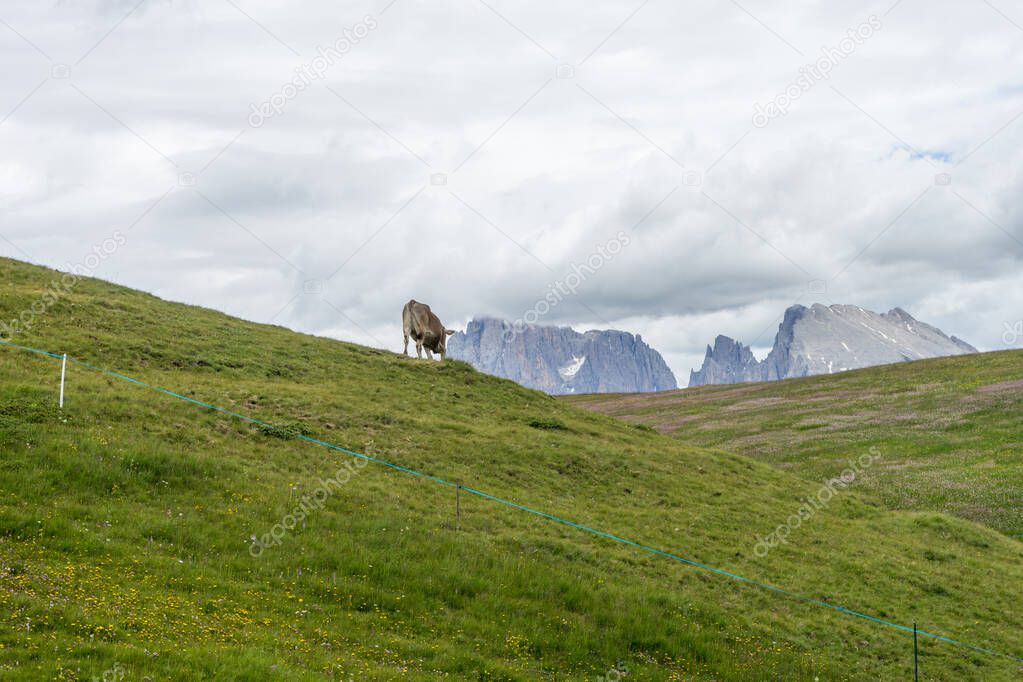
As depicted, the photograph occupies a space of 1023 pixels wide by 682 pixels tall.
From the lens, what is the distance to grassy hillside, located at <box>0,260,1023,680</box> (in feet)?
45.2

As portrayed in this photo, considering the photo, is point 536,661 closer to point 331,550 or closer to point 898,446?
point 331,550

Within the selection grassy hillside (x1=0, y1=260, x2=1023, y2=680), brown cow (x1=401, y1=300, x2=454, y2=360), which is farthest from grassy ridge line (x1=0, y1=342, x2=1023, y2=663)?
brown cow (x1=401, y1=300, x2=454, y2=360)

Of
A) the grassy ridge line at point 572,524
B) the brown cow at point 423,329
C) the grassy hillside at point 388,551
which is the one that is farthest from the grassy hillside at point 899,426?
the brown cow at point 423,329

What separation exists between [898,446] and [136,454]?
148ft

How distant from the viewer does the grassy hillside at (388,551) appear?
1379cm

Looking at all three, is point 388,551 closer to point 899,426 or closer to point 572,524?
point 572,524

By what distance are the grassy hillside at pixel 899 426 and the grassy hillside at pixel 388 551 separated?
6443 mm

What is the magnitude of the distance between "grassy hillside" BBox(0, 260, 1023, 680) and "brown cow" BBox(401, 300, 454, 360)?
9.42m

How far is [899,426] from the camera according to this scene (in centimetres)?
5416

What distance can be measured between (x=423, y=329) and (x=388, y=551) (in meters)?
27.0

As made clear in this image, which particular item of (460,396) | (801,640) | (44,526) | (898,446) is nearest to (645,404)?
(898,446)

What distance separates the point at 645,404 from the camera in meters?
88.3

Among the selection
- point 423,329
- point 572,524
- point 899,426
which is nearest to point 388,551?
point 572,524

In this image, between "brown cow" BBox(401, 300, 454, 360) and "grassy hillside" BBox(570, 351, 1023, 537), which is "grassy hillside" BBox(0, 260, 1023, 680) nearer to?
"grassy hillside" BBox(570, 351, 1023, 537)
